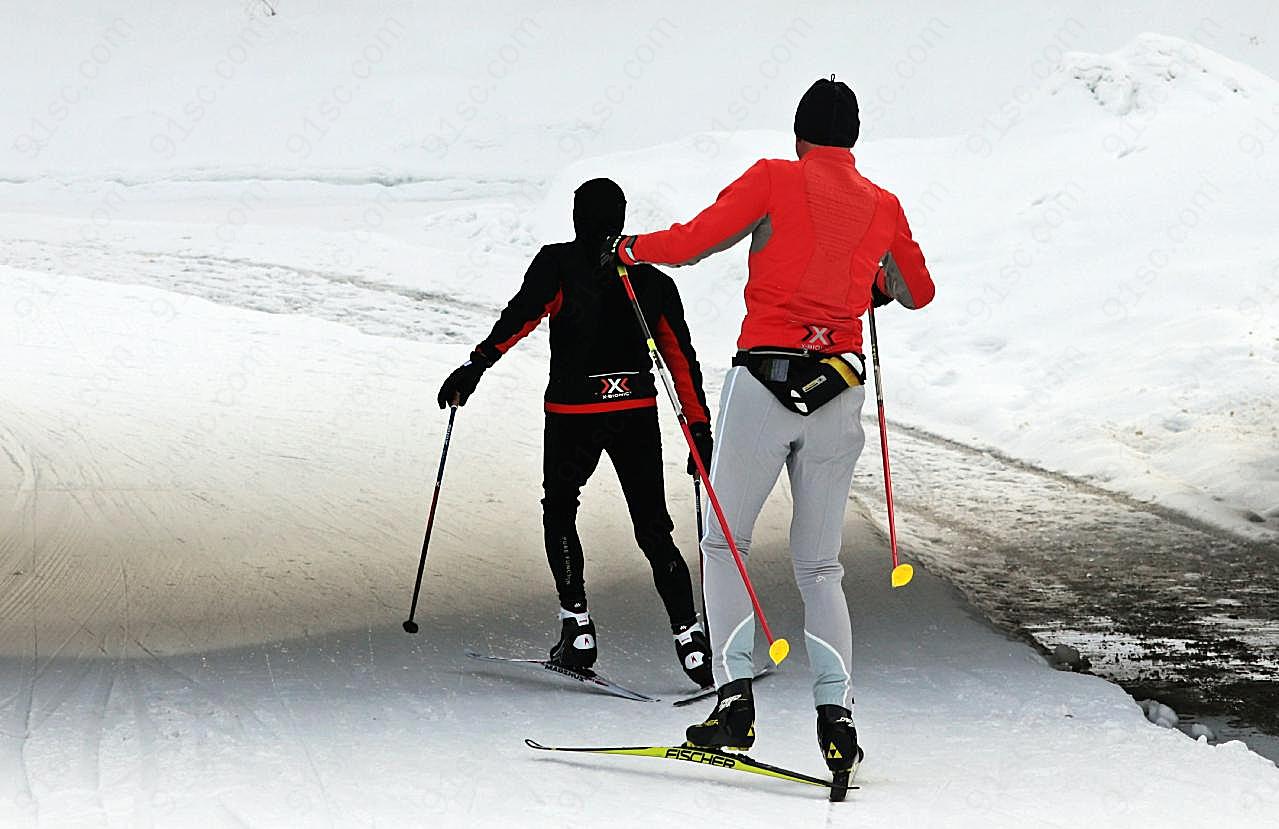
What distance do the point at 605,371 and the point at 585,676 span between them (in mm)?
989

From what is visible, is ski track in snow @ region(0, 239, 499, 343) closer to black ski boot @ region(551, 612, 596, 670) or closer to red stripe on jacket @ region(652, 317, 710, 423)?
black ski boot @ region(551, 612, 596, 670)

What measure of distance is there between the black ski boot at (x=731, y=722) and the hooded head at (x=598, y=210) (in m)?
1.56

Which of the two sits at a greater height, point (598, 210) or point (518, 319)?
point (598, 210)

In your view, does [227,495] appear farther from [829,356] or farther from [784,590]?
[829,356]

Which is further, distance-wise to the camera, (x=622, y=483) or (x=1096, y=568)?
(x=1096, y=568)

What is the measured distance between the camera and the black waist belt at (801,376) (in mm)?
3395

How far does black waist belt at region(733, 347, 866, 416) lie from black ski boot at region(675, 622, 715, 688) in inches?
55.4

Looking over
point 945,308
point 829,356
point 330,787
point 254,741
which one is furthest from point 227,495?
point 945,308

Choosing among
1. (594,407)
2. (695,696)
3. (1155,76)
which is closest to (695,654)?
(695,696)

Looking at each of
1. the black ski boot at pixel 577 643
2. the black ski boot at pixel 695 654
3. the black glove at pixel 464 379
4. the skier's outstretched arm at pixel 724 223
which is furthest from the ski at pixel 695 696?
the skier's outstretched arm at pixel 724 223

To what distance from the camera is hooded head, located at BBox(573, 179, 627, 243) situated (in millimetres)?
4426

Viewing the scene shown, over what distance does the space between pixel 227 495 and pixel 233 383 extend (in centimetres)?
318

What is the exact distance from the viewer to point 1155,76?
17781mm

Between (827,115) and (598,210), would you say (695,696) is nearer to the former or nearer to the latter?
(598,210)
